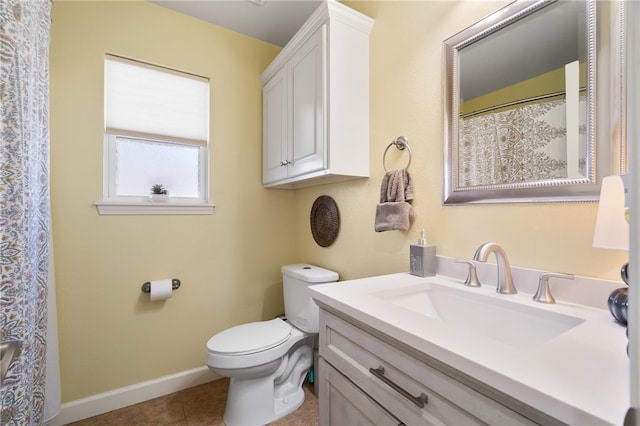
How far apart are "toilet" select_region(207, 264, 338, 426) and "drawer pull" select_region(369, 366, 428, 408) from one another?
87cm

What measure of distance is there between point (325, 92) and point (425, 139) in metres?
0.56

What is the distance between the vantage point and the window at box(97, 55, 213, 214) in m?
1.75

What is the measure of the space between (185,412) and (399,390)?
155 cm

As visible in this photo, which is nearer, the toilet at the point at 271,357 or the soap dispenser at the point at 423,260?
the soap dispenser at the point at 423,260

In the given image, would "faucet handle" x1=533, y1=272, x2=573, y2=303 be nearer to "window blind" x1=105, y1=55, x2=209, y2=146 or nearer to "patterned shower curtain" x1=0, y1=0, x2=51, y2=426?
"patterned shower curtain" x1=0, y1=0, x2=51, y2=426

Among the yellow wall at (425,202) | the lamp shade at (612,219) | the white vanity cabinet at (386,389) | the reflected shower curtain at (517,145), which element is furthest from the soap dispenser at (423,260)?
the lamp shade at (612,219)

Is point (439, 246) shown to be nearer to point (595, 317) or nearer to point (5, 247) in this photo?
point (595, 317)

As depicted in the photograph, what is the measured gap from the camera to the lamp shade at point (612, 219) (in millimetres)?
631

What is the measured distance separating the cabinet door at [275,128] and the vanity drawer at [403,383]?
1192 mm

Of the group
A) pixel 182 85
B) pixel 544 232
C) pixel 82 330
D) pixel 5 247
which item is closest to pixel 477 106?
pixel 544 232

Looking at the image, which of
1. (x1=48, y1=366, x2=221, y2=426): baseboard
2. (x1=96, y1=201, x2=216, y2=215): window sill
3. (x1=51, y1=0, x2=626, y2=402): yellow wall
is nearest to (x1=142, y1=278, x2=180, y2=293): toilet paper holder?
(x1=51, y1=0, x2=626, y2=402): yellow wall

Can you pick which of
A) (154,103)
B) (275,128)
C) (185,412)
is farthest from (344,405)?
(154,103)

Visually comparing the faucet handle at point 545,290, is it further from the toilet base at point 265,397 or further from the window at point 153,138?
the window at point 153,138

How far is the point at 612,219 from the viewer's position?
0.64 m
